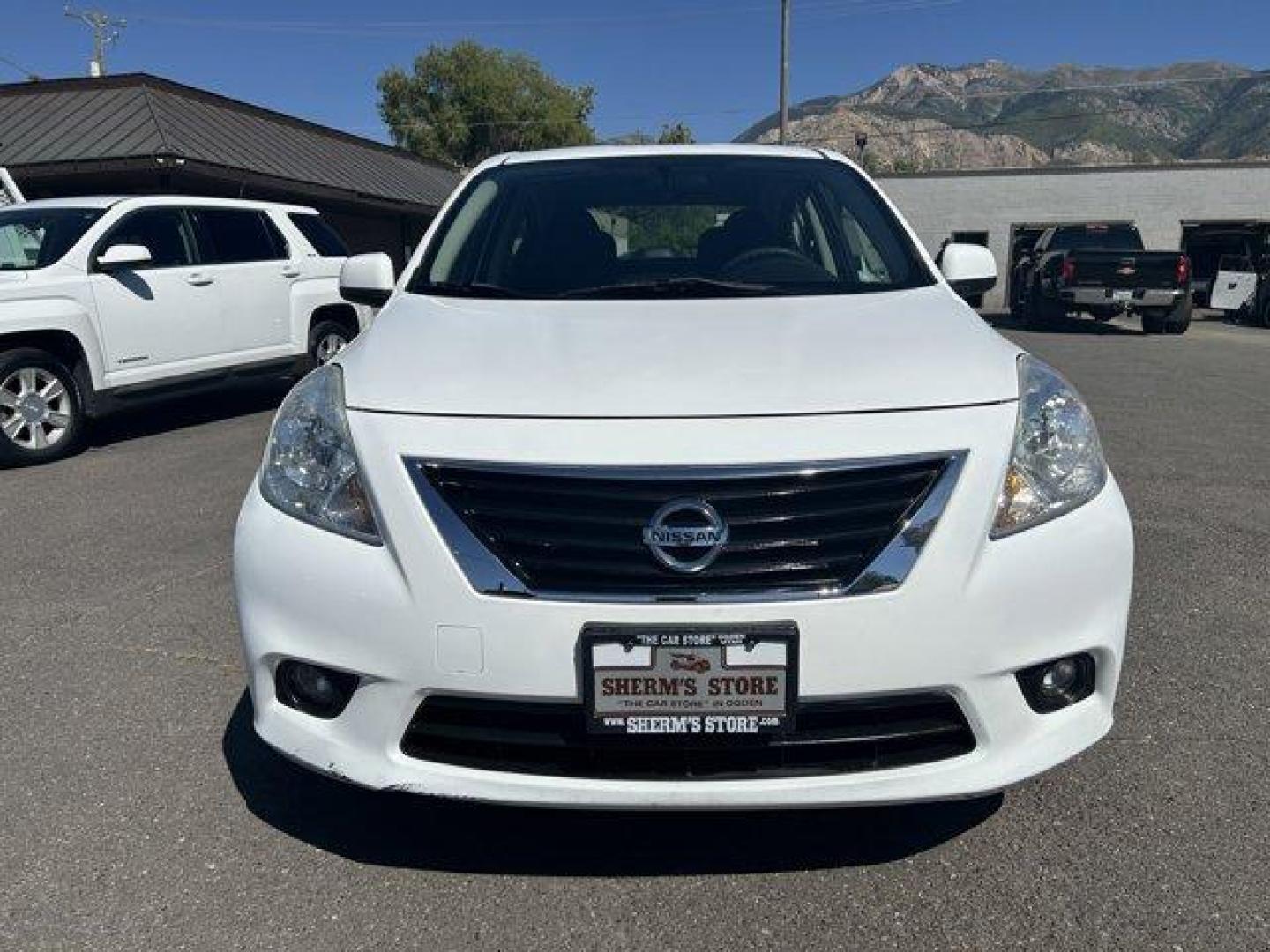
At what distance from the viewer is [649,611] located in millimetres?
1839

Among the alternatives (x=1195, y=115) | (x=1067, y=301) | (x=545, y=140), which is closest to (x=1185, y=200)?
(x=1067, y=301)

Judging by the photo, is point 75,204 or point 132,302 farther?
point 75,204

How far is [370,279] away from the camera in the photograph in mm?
3375

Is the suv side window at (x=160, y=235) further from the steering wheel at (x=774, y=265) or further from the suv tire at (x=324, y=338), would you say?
the steering wheel at (x=774, y=265)

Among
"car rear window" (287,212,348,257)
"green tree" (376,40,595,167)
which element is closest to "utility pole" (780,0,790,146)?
"car rear window" (287,212,348,257)

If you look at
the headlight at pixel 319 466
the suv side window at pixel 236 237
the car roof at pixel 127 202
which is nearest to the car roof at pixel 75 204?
the car roof at pixel 127 202

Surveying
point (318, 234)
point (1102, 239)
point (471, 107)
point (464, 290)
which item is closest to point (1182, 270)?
point (1102, 239)

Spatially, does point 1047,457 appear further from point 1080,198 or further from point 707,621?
point 1080,198

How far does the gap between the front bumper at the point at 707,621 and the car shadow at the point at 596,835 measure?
0.32 meters

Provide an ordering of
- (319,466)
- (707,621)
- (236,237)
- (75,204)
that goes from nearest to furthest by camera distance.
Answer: (707,621), (319,466), (75,204), (236,237)

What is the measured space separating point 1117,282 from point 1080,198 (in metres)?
13.5

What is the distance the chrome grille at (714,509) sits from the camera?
1.86 meters

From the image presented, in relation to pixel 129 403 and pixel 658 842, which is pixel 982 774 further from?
pixel 129 403

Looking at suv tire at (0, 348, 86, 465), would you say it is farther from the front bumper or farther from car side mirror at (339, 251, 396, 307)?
the front bumper
